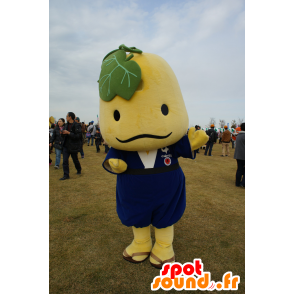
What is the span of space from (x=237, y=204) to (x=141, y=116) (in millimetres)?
3133

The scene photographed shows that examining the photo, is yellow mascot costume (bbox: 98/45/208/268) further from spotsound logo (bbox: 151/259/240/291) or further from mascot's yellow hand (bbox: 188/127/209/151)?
spotsound logo (bbox: 151/259/240/291)

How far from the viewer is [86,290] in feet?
6.22

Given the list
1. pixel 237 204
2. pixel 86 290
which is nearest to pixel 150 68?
pixel 86 290

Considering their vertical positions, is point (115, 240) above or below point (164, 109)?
below

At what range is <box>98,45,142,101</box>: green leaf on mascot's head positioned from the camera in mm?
1779

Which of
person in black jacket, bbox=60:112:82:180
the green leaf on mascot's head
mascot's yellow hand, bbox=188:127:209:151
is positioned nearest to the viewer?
the green leaf on mascot's head

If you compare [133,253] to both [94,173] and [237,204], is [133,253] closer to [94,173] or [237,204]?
[237,204]

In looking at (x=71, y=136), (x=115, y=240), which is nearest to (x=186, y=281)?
(x=115, y=240)

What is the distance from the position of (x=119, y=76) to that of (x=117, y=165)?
2.81 feet

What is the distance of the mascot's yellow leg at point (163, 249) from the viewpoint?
2213 millimetres

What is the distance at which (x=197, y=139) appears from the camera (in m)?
2.14

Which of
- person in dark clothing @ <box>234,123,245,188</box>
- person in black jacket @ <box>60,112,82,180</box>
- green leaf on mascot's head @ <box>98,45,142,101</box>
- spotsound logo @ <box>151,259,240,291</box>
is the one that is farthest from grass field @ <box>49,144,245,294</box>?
green leaf on mascot's head @ <box>98,45,142,101</box>

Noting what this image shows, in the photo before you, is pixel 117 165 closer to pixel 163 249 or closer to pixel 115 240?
pixel 163 249

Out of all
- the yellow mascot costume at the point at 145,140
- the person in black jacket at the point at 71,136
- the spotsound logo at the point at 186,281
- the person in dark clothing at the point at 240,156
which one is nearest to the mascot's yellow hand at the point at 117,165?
the yellow mascot costume at the point at 145,140
